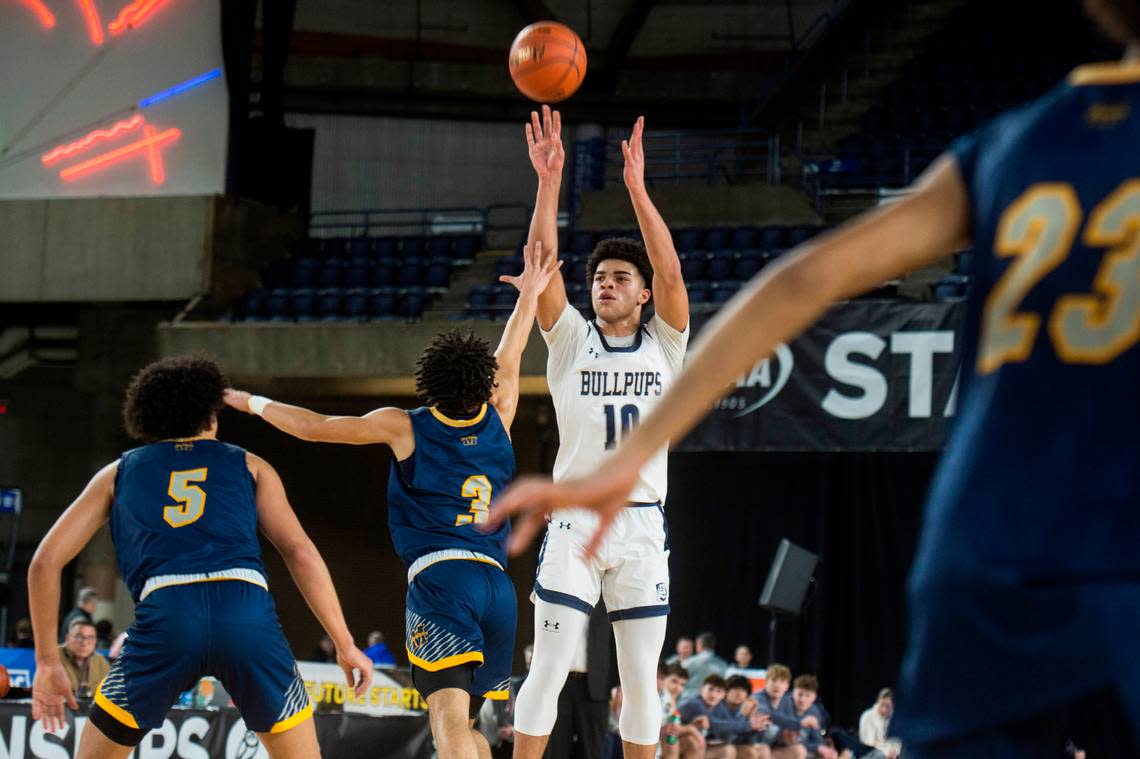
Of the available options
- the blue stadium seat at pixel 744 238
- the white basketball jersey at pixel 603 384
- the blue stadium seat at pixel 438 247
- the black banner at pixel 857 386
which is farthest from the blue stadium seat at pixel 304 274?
the white basketball jersey at pixel 603 384

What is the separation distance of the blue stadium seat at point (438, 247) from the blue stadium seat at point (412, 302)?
150 cm

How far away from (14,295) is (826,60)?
12.9 m

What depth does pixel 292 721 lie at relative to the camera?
4.67 meters

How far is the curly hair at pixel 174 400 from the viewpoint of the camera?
188 inches

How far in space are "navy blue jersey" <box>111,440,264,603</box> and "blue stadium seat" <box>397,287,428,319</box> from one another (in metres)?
13.3

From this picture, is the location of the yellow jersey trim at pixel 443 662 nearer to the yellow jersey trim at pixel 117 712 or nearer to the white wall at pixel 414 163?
the yellow jersey trim at pixel 117 712

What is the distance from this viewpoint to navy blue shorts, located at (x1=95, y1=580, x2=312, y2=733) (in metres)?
4.56

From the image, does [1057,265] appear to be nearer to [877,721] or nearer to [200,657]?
[200,657]

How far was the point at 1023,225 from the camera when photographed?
6.17 ft

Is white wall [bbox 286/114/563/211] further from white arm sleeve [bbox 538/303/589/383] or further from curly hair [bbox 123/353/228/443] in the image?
curly hair [bbox 123/353/228/443]

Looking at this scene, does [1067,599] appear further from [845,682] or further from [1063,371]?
[845,682]

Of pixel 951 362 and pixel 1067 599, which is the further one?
pixel 951 362

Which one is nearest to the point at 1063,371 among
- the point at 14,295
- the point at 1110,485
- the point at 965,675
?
the point at 1110,485

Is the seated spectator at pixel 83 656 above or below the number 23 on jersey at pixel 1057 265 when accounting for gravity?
below
